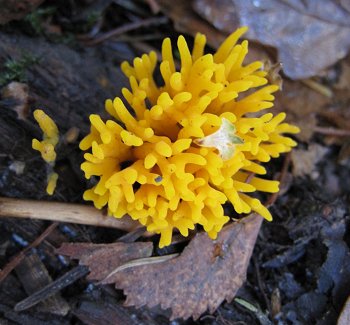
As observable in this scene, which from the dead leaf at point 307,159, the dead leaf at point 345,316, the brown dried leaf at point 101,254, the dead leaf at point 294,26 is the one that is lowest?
the brown dried leaf at point 101,254

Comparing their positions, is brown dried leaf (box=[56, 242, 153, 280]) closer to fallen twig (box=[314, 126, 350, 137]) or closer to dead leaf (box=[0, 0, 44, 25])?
dead leaf (box=[0, 0, 44, 25])

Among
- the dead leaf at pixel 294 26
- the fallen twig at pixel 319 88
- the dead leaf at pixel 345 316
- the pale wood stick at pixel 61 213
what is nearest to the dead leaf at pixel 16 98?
the pale wood stick at pixel 61 213

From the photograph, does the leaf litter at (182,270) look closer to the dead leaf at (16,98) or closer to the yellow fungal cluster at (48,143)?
the yellow fungal cluster at (48,143)

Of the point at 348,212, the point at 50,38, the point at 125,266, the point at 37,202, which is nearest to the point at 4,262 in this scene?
the point at 37,202

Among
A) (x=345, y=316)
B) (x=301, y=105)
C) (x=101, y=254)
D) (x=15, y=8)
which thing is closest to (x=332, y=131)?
(x=301, y=105)

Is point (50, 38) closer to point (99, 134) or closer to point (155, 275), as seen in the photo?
point (99, 134)

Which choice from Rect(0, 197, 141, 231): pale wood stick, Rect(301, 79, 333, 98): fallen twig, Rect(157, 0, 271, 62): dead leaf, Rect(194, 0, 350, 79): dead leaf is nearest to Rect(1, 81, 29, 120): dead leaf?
Rect(0, 197, 141, 231): pale wood stick
